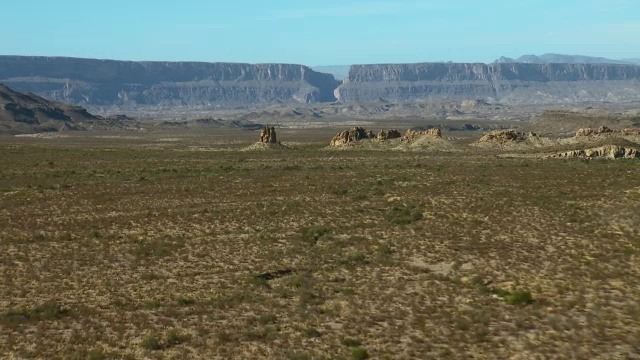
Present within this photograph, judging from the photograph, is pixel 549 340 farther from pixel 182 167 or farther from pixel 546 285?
pixel 182 167

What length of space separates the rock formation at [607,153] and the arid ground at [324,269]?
22.0 metres

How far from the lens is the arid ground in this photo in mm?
16266

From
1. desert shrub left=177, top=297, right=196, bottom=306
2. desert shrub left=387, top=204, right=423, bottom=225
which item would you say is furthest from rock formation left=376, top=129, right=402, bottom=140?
desert shrub left=177, top=297, right=196, bottom=306

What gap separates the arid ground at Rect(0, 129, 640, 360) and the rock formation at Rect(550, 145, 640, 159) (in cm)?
2199

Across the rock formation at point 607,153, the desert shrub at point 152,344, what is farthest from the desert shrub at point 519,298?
the rock formation at point 607,153

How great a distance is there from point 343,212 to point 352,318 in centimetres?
1667

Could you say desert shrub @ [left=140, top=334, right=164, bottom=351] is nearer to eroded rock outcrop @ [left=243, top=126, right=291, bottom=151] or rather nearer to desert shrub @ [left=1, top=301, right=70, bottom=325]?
desert shrub @ [left=1, top=301, right=70, bottom=325]

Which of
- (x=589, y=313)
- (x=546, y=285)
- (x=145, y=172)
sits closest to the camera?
(x=589, y=313)

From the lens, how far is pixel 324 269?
934 inches

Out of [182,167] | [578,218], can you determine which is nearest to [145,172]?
[182,167]

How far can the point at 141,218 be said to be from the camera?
33.8 metres

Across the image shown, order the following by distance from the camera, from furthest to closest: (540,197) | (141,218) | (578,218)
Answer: (540,197) → (141,218) → (578,218)

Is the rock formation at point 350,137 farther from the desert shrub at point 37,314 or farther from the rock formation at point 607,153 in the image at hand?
the desert shrub at point 37,314

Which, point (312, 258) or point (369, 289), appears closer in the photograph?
point (369, 289)
